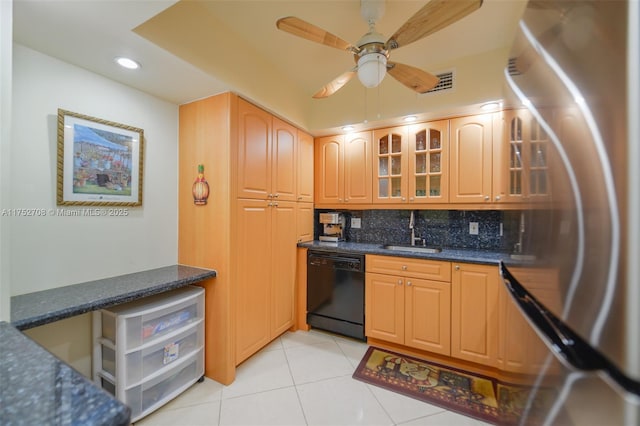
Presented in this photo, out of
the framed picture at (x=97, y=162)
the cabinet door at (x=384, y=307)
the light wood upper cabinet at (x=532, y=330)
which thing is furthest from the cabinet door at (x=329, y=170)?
the light wood upper cabinet at (x=532, y=330)

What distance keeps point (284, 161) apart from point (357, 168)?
0.83 meters

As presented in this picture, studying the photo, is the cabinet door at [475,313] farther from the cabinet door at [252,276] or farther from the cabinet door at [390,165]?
the cabinet door at [252,276]

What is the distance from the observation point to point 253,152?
6.94 ft

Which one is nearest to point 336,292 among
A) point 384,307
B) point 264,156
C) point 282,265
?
point 384,307

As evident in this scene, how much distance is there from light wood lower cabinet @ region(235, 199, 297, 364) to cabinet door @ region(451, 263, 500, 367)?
154cm

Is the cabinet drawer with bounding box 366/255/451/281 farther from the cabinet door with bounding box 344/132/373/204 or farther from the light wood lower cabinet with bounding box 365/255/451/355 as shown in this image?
the cabinet door with bounding box 344/132/373/204

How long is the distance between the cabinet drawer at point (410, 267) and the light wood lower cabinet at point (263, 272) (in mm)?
860

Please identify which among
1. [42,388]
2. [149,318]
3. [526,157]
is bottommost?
[149,318]

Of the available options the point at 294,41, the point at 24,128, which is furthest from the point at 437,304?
the point at 24,128

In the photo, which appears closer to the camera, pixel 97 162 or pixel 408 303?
pixel 97 162

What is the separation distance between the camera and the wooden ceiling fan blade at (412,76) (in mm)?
1594

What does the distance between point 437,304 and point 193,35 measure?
2673 mm

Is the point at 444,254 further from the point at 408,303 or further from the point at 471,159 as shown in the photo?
the point at 471,159

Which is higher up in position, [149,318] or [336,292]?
[149,318]
